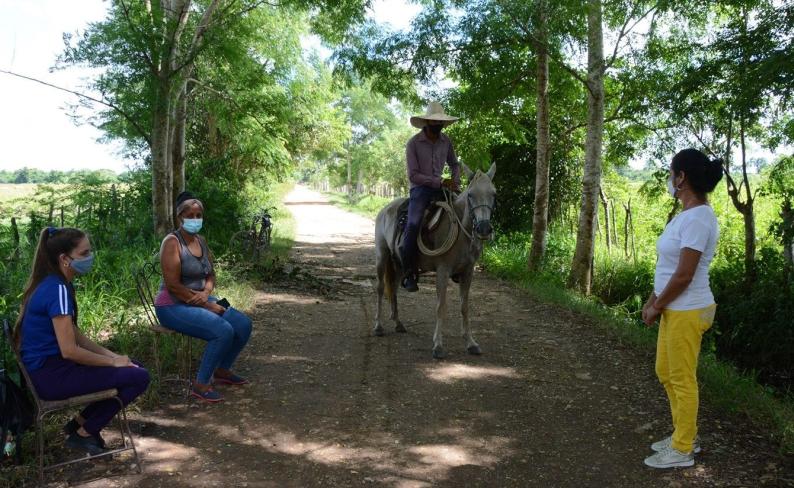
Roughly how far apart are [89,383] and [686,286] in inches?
154

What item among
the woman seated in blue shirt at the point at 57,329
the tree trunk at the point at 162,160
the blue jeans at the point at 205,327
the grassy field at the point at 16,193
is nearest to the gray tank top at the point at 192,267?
the blue jeans at the point at 205,327

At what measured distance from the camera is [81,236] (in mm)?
3748

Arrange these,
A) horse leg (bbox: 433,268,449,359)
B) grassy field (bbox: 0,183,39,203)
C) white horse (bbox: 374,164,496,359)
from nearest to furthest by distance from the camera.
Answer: white horse (bbox: 374,164,496,359) < horse leg (bbox: 433,268,449,359) < grassy field (bbox: 0,183,39,203)

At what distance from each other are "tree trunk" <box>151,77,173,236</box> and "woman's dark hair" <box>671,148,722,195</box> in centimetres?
745

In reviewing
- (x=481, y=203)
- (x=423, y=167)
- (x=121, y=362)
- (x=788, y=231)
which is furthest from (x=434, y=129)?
(x=788, y=231)

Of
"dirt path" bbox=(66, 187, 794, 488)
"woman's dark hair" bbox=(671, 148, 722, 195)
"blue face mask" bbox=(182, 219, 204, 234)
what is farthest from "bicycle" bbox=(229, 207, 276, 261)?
"woman's dark hair" bbox=(671, 148, 722, 195)

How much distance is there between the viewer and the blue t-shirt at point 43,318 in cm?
353

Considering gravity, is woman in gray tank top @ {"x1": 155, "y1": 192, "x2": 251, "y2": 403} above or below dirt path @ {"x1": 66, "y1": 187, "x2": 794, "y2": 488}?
above

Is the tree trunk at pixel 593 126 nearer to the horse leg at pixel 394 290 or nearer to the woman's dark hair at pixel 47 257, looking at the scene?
the horse leg at pixel 394 290

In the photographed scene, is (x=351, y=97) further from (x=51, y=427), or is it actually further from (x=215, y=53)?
(x=51, y=427)

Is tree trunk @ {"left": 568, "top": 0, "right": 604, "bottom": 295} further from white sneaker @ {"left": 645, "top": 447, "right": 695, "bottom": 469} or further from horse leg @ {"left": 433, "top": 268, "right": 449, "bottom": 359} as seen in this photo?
white sneaker @ {"left": 645, "top": 447, "right": 695, "bottom": 469}

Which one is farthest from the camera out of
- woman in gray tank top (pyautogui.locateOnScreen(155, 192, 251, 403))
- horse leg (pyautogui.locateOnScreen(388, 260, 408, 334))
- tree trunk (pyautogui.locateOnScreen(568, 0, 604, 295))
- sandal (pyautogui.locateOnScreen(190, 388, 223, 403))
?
tree trunk (pyautogui.locateOnScreen(568, 0, 604, 295))

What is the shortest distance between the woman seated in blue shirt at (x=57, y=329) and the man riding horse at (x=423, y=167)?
12.6 feet

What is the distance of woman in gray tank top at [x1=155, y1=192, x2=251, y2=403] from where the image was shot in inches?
194
